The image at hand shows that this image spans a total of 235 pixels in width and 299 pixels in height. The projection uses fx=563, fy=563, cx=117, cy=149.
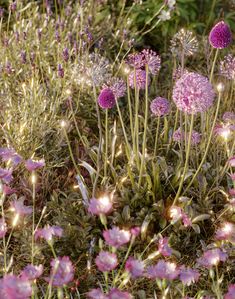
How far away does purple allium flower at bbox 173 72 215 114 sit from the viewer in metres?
2.15

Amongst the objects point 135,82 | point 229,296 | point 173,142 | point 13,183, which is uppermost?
point 135,82

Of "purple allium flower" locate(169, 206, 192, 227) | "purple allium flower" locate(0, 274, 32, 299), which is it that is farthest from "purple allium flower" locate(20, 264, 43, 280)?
"purple allium flower" locate(169, 206, 192, 227)

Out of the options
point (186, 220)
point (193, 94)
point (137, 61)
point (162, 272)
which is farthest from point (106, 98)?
point (162, 272)

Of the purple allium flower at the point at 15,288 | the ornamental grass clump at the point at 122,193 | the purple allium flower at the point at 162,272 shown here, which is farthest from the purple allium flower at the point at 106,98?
the purple allium flower at the point at 15,288

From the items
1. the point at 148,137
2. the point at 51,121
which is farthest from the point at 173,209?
the point at 51,121

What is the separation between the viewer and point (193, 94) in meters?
2.15

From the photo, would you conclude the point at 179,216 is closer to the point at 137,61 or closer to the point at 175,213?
the point at 175,213

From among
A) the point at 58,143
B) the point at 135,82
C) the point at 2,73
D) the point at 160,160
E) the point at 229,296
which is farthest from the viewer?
the point at 2,73

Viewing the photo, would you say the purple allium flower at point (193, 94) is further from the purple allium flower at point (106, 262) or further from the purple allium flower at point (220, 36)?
the purple allium flower at point (106, 262)

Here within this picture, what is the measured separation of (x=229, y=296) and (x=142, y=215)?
35.9 inches

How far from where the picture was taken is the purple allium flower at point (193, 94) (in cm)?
215

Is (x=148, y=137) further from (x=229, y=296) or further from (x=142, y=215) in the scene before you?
(x=229, y=296)

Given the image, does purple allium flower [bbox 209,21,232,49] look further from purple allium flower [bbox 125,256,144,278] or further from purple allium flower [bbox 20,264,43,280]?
purple allium flower [bbox 20,264,43,280]

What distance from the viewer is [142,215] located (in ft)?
8.13
